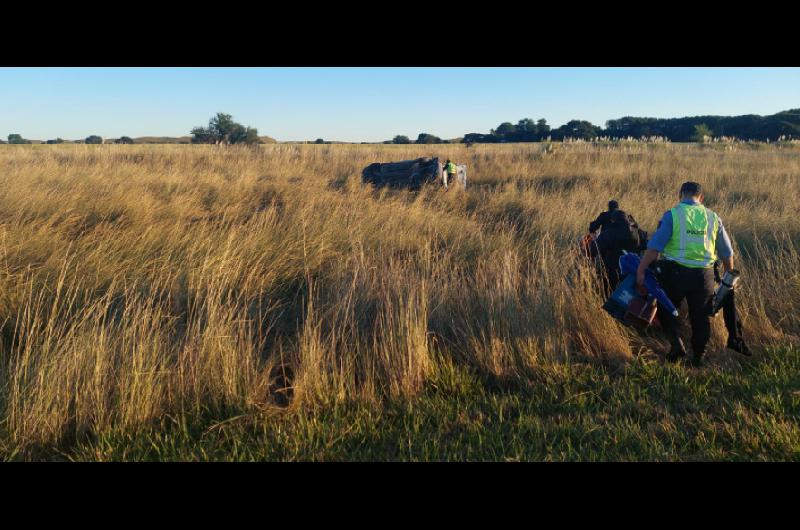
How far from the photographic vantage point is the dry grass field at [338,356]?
304 centimetres

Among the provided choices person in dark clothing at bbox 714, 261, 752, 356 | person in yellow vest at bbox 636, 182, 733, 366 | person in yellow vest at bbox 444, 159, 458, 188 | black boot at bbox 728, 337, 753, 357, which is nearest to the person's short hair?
person in yellow vest at bbox 636, 182, 733, 366

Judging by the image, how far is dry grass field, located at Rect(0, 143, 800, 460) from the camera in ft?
9.96

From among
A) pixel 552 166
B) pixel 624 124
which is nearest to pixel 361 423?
pixel 552 166

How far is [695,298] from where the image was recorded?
429 cm

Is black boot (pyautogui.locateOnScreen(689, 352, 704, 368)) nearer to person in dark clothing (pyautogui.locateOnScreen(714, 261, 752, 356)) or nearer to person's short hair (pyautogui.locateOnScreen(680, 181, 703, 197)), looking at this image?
person in dark clothing (pyautogui.locateOnScreen(714, 261, 752, 356))

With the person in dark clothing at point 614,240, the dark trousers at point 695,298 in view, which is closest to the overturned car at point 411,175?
the person in dark clothing at point 614,240

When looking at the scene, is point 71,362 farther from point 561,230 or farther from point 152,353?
point 561,230

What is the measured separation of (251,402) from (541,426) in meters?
2.05

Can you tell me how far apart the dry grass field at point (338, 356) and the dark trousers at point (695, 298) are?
0.94ft

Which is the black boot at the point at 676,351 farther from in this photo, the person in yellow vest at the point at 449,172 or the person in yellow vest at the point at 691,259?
the person in yellow vest at the point at 449,172

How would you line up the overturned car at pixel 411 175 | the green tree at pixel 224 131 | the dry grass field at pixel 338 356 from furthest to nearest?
the green tree at pixel 224 131, the overturned car at pixel 411 175, the dry grass field at pixel 338 356

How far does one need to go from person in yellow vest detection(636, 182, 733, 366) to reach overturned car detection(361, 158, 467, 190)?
909cm

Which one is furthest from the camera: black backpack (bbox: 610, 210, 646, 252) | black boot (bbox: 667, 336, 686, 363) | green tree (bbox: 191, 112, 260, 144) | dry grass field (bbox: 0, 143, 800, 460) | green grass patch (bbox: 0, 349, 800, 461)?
green tree (bbox: 191, 112, 260, 144)

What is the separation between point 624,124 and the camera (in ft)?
203
